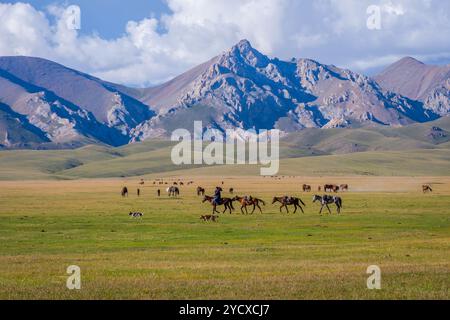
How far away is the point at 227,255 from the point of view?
27797 millimetres

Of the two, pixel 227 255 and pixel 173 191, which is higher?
pixel 173 191

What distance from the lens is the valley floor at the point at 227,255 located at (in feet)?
60.9

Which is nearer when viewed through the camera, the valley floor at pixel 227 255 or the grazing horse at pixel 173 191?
the valley floor at pixel 227 255

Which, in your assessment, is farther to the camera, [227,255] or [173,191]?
[173,191]

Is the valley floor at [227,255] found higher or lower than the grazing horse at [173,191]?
lower

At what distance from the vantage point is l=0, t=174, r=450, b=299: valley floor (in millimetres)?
18562

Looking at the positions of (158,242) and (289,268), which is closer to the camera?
(289,268)

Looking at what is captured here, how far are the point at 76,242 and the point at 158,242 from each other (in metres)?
4.04

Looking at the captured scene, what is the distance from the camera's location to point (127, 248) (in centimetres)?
3103

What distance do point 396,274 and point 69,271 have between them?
10.4 meters
